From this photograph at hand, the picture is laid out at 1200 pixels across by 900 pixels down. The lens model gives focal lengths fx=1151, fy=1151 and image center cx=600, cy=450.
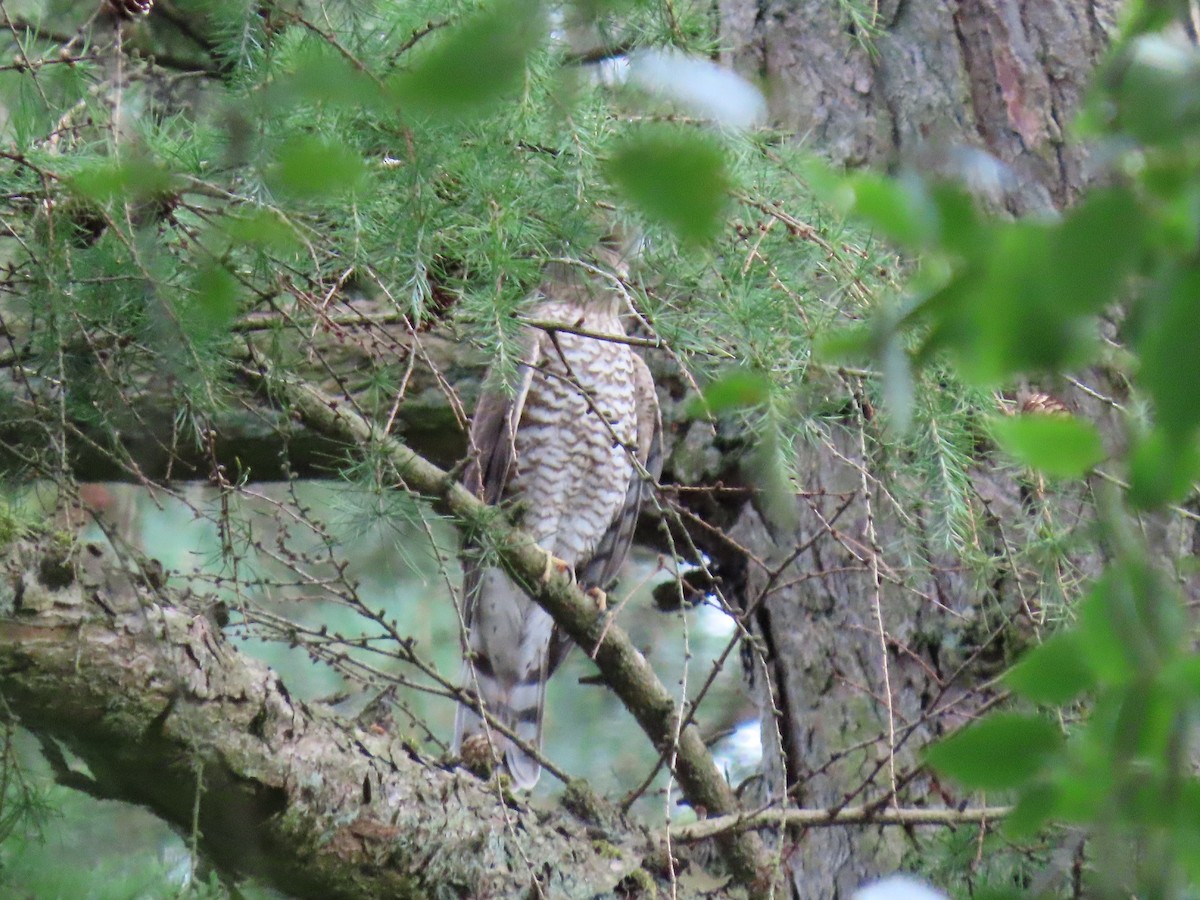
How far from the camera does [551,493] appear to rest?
390 centimetres

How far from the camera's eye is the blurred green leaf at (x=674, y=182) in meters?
0.50

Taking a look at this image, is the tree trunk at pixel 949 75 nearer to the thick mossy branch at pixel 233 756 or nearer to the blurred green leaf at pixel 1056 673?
the thick mossy branch at pixel 233 756

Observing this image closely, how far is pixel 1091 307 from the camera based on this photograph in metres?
0.47

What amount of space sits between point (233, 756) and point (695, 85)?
46.0 inches

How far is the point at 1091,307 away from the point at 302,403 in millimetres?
1628

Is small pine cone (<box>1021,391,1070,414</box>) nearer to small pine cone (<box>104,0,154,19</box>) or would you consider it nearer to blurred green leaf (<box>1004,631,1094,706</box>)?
blurred green leaf (<box>1004,631,1094,706</box>)

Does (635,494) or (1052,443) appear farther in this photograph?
(635,494)

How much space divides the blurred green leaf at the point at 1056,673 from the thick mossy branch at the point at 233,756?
1189 mm

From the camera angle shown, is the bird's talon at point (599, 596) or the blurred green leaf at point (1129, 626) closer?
the blurred green leaf at point (1129, 626)

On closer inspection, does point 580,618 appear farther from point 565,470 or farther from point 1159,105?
point 1159,105

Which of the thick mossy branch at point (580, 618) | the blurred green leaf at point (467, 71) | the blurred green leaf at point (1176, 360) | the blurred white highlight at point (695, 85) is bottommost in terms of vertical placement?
the blurred green leaf at point (1176, 360)

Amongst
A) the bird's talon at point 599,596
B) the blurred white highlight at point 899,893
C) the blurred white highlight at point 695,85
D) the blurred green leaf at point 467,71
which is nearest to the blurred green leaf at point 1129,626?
the blurred green leaf at point 467,71

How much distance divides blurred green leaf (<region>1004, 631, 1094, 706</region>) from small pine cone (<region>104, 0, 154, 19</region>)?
71.7 inches

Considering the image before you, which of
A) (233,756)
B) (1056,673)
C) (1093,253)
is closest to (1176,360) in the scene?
(1093,253)
